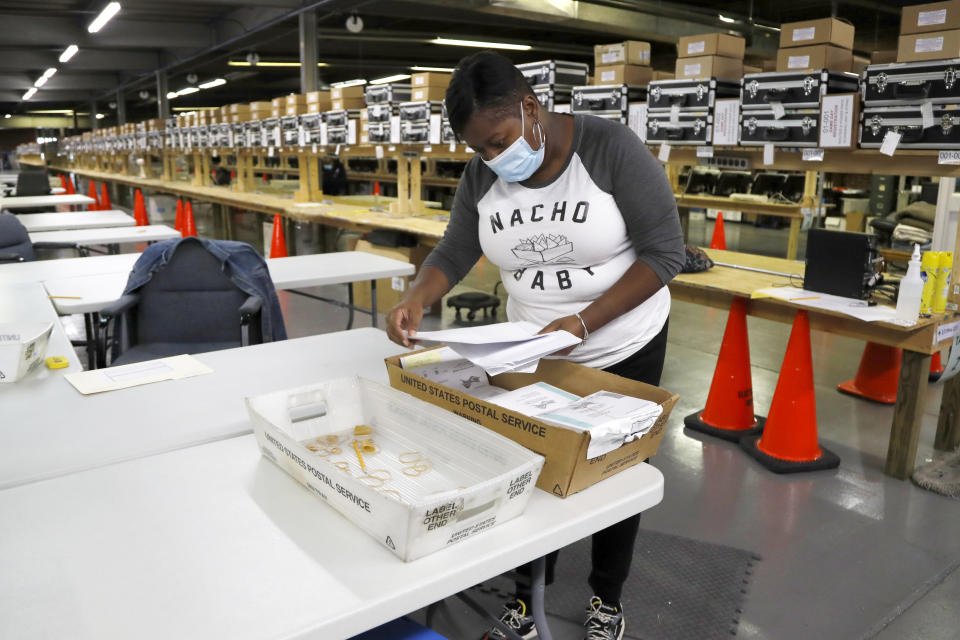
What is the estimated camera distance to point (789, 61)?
341 centimetres

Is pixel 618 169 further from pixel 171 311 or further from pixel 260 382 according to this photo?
pixel 171 311

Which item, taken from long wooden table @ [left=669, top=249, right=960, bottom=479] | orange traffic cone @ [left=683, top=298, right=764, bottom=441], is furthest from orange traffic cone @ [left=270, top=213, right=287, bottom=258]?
orange traffic cone @ [left=683, top=298, right=764, bottom=441]

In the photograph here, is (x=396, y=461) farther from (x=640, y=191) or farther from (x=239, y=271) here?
(x=239, y=271)

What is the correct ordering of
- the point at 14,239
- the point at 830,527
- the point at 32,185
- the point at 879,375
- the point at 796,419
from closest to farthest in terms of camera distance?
1. the point at 830,527
2. the point at 796,419
3. the point at 879,375
4. the point at 14,239
5. the point at 32,185

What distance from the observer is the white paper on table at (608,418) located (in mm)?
1080

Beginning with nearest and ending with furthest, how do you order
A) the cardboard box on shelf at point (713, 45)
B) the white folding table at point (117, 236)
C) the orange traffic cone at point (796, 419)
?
1. the orange traffic cone at point (796, 419)
2. the cardboard box on shelf at point (713, 45)
3. the white folding table at point (117, 236)

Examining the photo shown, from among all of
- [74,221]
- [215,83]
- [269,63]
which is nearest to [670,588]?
[74,221]

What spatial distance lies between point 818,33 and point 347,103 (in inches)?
168

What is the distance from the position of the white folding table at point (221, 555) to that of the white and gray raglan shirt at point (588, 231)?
53 cm

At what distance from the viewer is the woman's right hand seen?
160 centimetres

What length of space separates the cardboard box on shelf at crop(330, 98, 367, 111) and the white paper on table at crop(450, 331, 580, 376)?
18.3 feet

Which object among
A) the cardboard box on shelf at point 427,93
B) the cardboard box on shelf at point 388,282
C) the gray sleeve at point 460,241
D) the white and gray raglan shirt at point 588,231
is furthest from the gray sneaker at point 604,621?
the cardboard box on shelf at point 427,93

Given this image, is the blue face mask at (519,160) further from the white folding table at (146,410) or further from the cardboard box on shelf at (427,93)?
the cardboard box on shelf at (427,93)

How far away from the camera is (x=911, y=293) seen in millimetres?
2764
